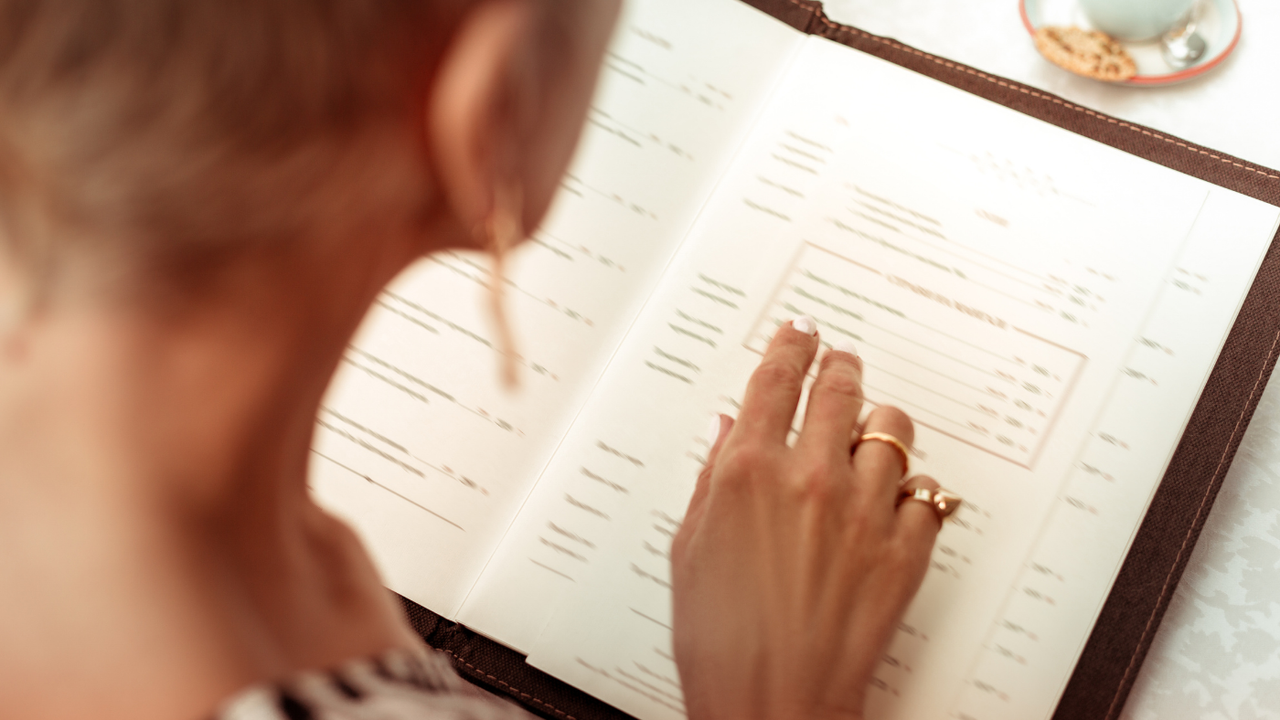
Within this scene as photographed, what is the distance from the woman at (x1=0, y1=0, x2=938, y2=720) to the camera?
0.18 meters

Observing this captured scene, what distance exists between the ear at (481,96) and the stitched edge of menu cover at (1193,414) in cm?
36

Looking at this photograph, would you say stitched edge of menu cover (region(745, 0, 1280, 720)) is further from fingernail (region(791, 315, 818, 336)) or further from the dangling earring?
the dangling earring

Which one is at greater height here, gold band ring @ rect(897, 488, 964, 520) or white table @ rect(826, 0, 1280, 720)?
white table @ rect(826, 0, 1280, 720)

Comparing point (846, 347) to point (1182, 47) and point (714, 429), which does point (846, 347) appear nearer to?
point (714, 429)

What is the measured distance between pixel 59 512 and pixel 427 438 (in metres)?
0.25

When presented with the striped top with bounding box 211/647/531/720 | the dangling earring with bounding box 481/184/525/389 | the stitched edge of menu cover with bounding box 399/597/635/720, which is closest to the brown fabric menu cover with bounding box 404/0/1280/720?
the stitched edge of menu cover with bounding box 399/597/635/720

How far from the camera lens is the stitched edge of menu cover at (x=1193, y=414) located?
0.41m

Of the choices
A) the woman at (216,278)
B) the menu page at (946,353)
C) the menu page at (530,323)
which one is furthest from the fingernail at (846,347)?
the woman at (216,278)

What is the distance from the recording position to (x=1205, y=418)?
45 centimetres

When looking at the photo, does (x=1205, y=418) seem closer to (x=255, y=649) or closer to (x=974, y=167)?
(x=974, y=167)

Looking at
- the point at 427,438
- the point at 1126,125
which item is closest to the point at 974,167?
the point at 1126,125

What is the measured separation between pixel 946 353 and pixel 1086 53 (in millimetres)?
242

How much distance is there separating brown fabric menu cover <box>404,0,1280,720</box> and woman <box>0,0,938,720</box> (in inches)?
4.5

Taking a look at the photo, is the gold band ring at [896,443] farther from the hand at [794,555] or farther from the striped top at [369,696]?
the striped top at [369,696]
